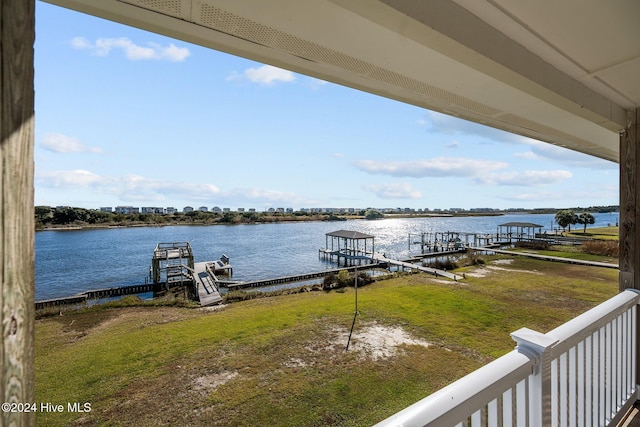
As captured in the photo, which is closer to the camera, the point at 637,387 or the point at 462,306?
the point at 637,387

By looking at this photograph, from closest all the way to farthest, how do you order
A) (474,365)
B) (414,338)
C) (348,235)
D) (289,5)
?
1. (289,5)
2. (474,365)
3. (414,338)
4. (348,235)

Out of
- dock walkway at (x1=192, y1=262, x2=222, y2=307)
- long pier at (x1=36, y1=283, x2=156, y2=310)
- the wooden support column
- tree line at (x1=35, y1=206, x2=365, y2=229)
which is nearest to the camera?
the wooden support column

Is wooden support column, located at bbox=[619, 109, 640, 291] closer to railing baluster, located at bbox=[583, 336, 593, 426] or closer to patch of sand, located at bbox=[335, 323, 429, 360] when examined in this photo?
railing baluster, located at bbox=[583, 336, 593, 426]

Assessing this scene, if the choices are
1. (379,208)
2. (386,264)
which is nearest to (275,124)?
(386,264)

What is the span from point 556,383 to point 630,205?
78.6 inches

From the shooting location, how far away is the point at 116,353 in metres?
7.71

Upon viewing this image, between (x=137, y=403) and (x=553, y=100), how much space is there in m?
7.65

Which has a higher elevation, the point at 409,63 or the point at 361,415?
the point at 409,63

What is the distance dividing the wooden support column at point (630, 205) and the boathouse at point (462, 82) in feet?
0.03

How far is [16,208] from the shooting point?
56 centimetres

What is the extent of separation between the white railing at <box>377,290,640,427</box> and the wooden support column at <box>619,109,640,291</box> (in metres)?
0.25

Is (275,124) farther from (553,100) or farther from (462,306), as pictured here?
(553,100)

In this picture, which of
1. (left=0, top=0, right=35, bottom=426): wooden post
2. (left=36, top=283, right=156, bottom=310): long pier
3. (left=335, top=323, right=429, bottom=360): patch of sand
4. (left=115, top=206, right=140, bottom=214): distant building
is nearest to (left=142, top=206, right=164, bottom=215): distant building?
(left=115, top=206, right=140, bottom=214): distant building

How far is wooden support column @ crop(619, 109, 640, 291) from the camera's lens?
7.88 feet
